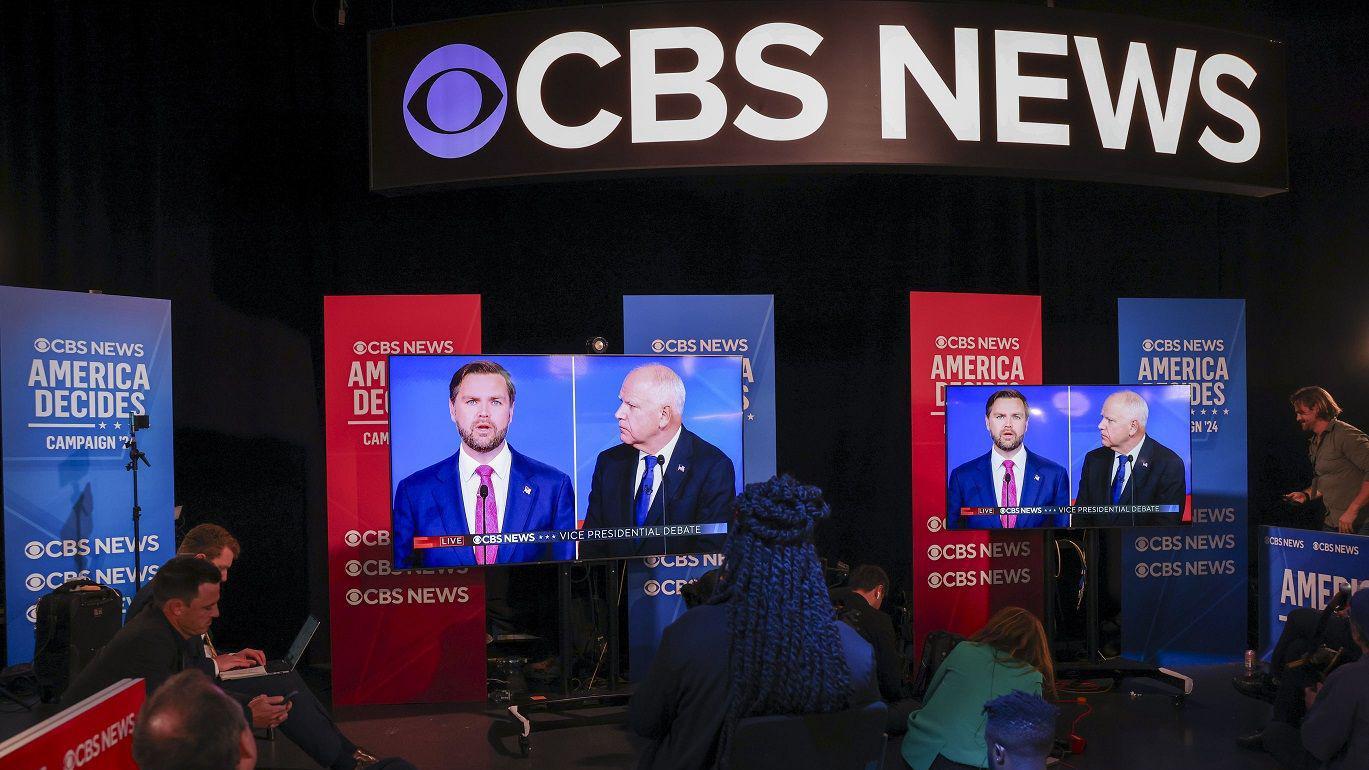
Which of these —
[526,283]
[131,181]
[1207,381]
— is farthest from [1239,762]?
[131,181]

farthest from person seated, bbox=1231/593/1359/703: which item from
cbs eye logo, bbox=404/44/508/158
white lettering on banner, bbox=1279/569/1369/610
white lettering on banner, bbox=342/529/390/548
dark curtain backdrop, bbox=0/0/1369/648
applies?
white lettering on banner, bbox=342/529/390/548

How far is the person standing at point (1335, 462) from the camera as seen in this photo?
6.03 meters

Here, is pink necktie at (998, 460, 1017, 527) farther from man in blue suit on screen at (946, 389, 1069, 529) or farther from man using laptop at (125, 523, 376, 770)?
man using laptop at (125, 523, 376, 770)

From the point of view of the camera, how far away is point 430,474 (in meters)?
4.94

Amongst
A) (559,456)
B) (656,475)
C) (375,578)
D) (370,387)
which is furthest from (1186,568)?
(370,387)

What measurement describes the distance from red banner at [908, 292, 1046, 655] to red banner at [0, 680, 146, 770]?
15.1 feet

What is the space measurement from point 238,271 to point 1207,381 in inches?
243

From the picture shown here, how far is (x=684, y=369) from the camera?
5.23 metres

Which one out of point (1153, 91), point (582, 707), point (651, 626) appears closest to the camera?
point (1153, 91)

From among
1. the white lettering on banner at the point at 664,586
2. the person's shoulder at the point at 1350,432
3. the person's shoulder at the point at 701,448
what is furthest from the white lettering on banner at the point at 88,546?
the person's shoulder at the point at 1350,432

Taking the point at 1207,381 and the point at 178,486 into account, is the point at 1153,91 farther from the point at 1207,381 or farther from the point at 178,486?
the point at 178,486

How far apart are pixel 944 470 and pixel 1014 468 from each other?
0.45 metres

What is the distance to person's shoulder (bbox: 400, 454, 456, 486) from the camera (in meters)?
4.91

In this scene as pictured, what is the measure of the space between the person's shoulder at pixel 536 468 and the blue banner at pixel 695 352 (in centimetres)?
96
